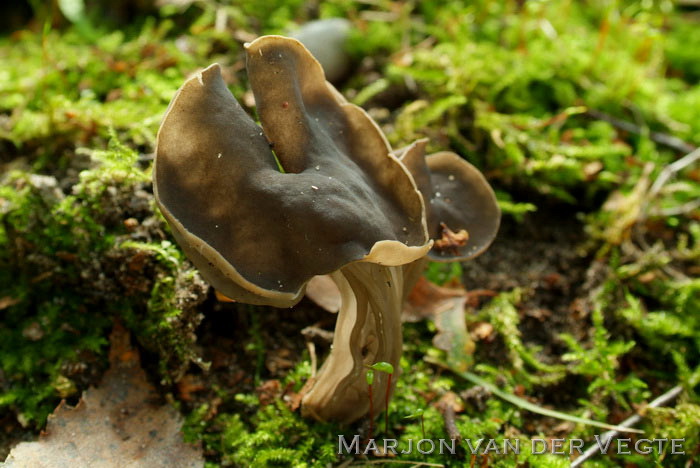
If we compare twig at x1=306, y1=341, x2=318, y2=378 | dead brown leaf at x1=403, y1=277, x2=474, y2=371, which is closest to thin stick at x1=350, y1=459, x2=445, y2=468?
twig at x1=306, y1=341, x2=318, y2=378

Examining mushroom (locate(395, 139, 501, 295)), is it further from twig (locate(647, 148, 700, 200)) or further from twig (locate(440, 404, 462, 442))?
twig (locate(647, 148, 700, 200))

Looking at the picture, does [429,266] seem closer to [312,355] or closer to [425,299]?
[425,299]

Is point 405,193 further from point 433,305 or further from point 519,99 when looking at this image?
point 519,99

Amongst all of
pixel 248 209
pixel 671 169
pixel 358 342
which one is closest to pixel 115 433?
pixel 358 342

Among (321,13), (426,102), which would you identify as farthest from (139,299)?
(321,13)

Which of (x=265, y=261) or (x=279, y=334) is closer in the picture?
(x=265, y=261)
